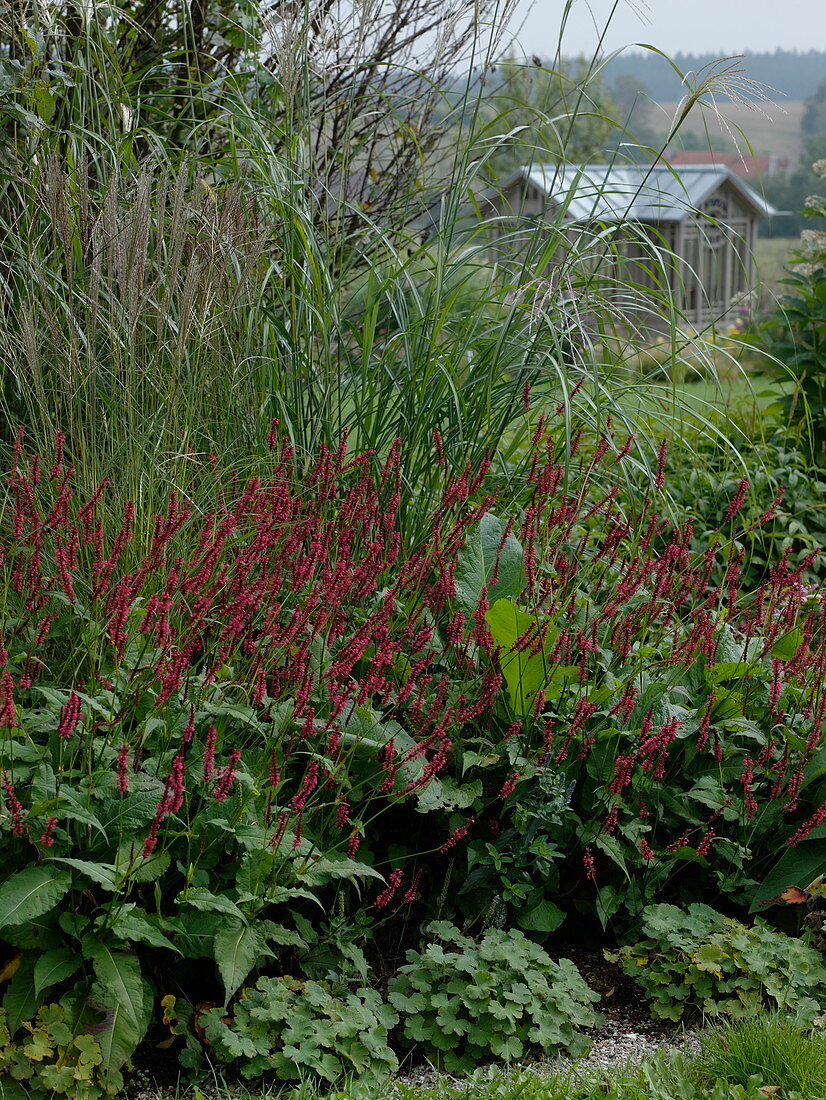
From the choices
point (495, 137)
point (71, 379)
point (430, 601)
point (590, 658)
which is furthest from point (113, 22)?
point (590, 658)

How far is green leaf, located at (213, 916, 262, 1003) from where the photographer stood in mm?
1854

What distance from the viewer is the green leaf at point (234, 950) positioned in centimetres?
185

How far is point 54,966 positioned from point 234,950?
0.30 meters

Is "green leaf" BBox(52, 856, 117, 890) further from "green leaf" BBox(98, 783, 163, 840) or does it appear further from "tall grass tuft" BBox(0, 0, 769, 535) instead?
"tall grass tuft" BBox(0, 0, 769, 535)

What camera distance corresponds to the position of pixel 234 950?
75.0 inches

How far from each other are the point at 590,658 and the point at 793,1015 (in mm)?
871

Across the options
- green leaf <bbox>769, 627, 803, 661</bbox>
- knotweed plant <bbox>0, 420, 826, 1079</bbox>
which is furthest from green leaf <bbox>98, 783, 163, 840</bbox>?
green leaf <bbox>769, 627, 803, 661</bbox>

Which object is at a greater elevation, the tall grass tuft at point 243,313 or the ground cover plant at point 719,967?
the tall grass tuft at point 243,313

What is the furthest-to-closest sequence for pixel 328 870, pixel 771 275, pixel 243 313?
pixel 771 275 → pixel 243 313 → pixel 328 870

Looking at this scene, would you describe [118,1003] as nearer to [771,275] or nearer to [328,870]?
[328,870]

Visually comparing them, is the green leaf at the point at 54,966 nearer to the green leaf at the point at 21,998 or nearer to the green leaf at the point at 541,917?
the green leaf at the point at 21,998

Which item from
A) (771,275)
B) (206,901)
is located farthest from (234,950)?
(771,275)

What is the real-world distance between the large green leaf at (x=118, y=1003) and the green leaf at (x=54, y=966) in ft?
0.14

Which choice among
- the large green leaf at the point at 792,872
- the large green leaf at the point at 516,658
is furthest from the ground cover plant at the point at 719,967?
the large green leaf at the point at 516,658
